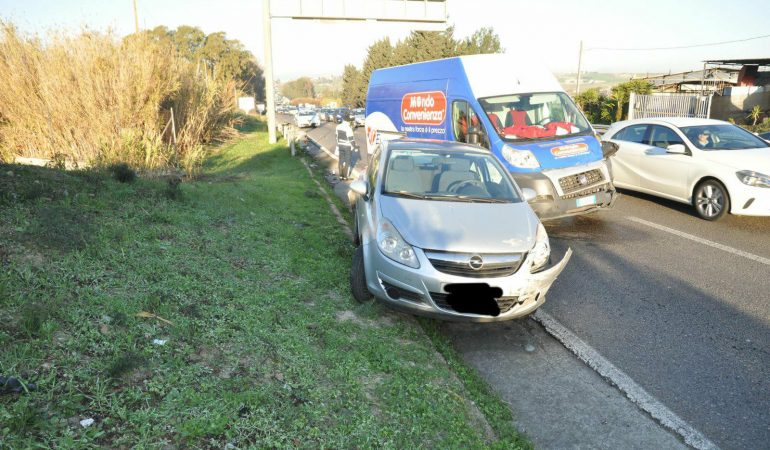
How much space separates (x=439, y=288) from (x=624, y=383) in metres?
1.51

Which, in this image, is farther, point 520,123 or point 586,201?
point 520,123

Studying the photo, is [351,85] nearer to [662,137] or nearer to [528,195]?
[662,137]

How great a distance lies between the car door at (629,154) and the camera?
31.8 feet

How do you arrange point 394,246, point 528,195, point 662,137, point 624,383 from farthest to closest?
1. point 662,137
2. point 528,195
3. point 394,246
4. point 624,383

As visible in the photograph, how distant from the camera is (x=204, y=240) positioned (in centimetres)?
593

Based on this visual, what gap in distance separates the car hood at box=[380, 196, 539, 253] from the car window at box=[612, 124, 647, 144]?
5889 mm

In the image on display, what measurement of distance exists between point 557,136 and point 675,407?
228 inches

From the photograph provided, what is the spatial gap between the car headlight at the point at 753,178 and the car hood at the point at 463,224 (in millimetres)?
4708

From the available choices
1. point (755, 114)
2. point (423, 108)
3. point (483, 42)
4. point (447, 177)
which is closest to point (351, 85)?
point (483, 42)

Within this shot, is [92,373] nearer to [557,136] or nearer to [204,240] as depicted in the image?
[204,240]

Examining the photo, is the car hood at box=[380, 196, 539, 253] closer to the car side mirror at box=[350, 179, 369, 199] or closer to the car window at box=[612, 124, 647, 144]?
the car side mirror at box=[350, 179, 369, 199]

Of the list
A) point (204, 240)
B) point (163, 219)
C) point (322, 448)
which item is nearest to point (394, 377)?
point (322, 448)

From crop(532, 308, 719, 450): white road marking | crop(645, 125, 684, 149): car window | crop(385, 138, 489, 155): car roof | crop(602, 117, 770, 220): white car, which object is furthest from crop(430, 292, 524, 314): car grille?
crop(645, 125, 684, 149): car window

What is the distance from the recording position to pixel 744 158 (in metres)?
8.13
